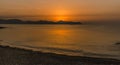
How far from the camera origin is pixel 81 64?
2059cm

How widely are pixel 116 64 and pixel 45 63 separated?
589cm

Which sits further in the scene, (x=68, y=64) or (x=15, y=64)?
(x=68, y=64)

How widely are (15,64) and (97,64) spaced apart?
6815 mm

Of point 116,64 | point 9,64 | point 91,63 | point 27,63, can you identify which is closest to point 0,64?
point 9,64

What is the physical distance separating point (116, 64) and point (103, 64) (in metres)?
1.07

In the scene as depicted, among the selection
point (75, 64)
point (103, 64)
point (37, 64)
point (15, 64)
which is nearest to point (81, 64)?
point (75, 64)

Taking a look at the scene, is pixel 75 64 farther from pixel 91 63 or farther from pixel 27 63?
pixel 27 63

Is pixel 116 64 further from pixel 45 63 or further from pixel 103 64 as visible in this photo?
pixel 45 63

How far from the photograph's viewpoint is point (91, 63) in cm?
2152

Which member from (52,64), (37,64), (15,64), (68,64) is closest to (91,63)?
(68,64)

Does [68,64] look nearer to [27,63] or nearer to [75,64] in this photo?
[75,64]

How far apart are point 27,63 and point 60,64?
2700 millimetres

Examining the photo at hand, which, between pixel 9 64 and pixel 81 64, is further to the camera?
pixel 81 64

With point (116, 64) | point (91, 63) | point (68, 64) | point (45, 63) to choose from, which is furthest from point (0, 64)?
point (116, 64)
